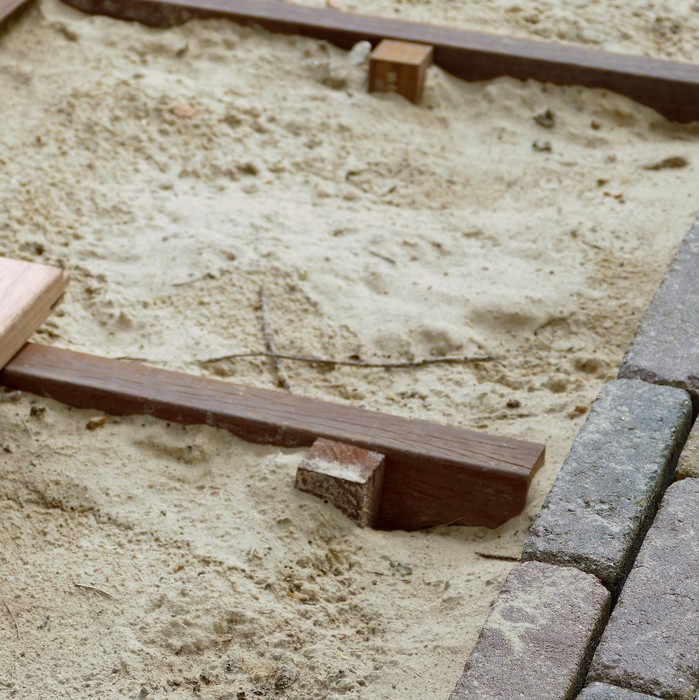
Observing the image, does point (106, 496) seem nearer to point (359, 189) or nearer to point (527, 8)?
point (359, 189)

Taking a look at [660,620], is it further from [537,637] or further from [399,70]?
[399,70]

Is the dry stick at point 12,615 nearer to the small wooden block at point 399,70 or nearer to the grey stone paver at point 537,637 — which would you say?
the grey stone paver at point 537,637

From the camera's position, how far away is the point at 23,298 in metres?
2.94

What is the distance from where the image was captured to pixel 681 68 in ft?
14.6

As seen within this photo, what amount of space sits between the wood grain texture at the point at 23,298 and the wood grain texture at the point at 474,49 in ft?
6.61

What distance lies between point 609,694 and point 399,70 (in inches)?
118

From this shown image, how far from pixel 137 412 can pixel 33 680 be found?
30.4 inches

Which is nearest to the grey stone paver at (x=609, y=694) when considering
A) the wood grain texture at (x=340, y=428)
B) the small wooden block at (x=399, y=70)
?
the wood grain texture at (x=340, y=428)

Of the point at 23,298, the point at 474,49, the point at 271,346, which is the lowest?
the point at 271,346

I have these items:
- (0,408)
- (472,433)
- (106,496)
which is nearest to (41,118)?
(0,408)

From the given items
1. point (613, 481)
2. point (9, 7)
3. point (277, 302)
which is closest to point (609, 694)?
point (613, 481)

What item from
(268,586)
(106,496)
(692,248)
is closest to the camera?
(268,586)

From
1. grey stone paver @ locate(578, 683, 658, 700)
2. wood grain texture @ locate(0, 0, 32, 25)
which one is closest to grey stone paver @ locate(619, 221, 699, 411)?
grey stone paver @ locate(578, 683, 658, 700)

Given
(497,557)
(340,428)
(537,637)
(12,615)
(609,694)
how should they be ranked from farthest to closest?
(340,428) < (497,557) < (12,615) < (537,637) < (609,694)
